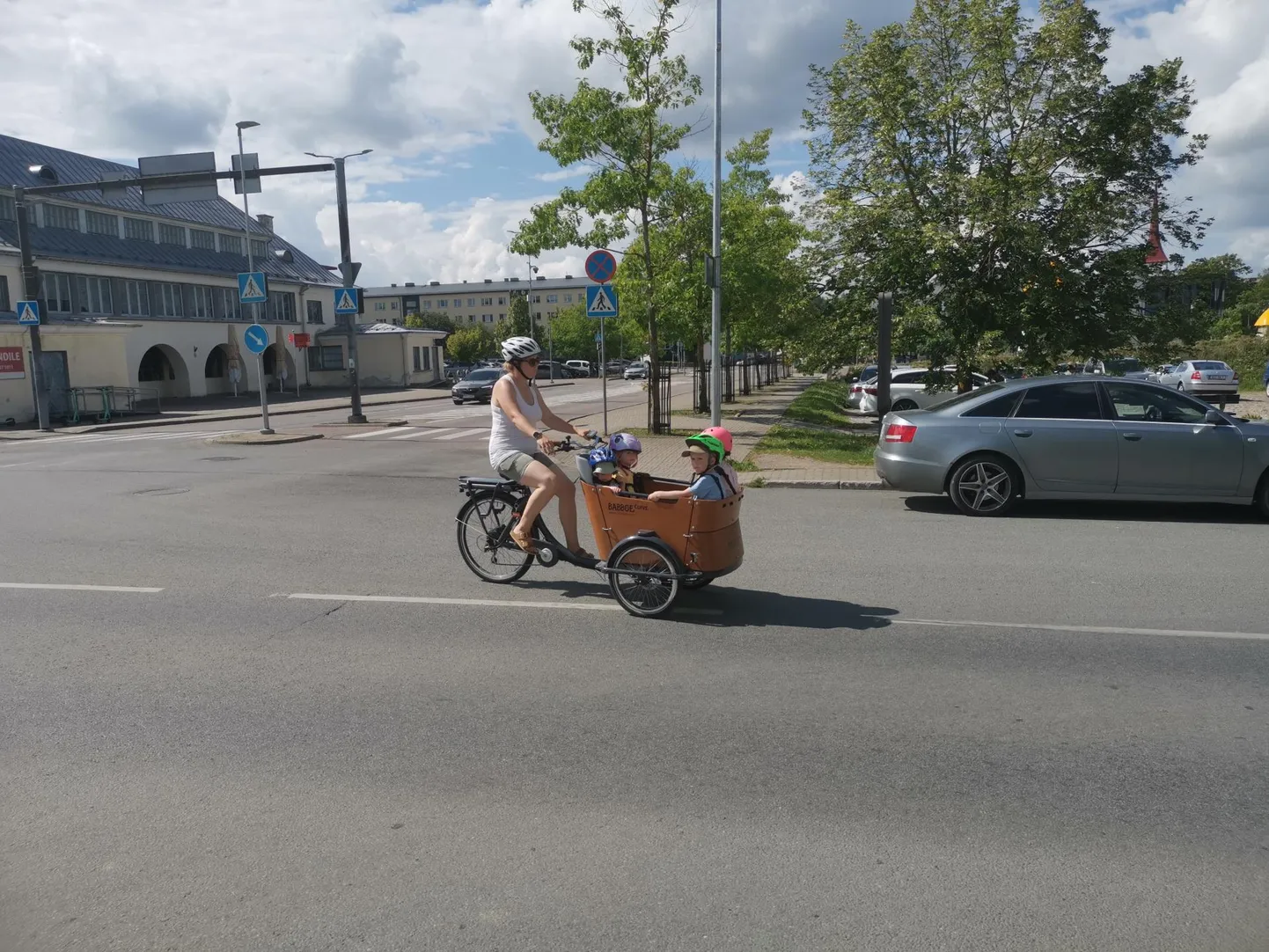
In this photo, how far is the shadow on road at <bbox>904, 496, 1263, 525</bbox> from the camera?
10695 millimetres

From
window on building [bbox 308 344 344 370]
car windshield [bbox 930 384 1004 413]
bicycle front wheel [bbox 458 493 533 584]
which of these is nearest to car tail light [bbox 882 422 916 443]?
car windshield [bbox 930 384 1004 413]

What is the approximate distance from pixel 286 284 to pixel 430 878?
57.9 m

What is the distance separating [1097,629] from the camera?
6332 millimetres

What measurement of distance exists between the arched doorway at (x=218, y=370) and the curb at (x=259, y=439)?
31.1 meters

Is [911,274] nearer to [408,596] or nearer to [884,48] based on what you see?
[884,48]

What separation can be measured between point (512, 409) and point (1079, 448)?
262 inches

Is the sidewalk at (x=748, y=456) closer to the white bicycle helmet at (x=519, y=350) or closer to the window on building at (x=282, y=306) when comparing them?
the white bicycle helmet at (x=519, y=350)

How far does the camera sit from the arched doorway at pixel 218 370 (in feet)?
167

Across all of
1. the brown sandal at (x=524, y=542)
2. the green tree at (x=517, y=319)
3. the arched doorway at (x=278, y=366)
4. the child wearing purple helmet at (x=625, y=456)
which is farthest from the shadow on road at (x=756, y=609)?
the green tree at (x=517, y=319)

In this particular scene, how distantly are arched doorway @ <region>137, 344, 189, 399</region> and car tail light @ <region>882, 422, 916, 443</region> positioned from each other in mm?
42108

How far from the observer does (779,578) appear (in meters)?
7.86

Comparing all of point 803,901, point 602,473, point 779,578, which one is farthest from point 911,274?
point 803,901

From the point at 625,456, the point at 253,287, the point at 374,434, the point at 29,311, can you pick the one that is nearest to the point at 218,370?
the point at 29,311

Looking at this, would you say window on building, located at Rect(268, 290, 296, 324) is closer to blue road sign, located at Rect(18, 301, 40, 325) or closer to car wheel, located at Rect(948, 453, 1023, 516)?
blue road sign, located at Rect(18, 301, 40, 325)
